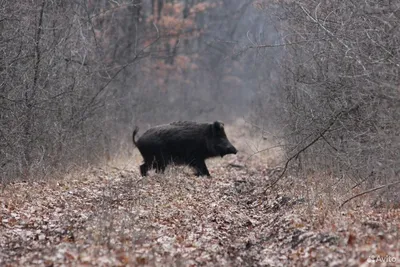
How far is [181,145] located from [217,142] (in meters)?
1.12

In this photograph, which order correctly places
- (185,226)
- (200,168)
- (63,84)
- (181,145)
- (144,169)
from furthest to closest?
(200,168), (63,84), (181,145), (144,169), (185,226)

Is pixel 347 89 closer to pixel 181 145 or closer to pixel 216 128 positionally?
pixel 216 128

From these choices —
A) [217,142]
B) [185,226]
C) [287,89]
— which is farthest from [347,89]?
[217,142]

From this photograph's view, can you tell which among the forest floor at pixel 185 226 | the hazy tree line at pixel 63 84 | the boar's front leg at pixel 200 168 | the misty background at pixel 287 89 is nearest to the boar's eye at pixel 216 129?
the boar's front leg at pixel 200 168

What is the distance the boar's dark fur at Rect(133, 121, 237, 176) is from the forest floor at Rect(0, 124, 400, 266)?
60.4 inches

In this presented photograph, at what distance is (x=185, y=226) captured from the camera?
10742 mm

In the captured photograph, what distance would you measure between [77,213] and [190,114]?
→ 32.3 metres

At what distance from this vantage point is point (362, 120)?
12.4 meters

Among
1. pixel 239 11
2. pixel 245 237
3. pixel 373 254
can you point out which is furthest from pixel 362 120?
pixel 239 11

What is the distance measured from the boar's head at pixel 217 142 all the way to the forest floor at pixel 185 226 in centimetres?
226

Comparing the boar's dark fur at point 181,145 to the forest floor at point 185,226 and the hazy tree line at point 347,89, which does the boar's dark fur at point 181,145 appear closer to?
the forest floor at point 185,226

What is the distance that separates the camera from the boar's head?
57.4 feet

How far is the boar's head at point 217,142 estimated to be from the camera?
17.5m

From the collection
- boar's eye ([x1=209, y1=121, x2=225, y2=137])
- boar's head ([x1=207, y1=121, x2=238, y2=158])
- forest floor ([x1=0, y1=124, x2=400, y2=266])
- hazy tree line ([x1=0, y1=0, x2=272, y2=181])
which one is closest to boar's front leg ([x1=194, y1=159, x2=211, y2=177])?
boar's head ([x1=207, y1=121, x2=238, y2=158])
